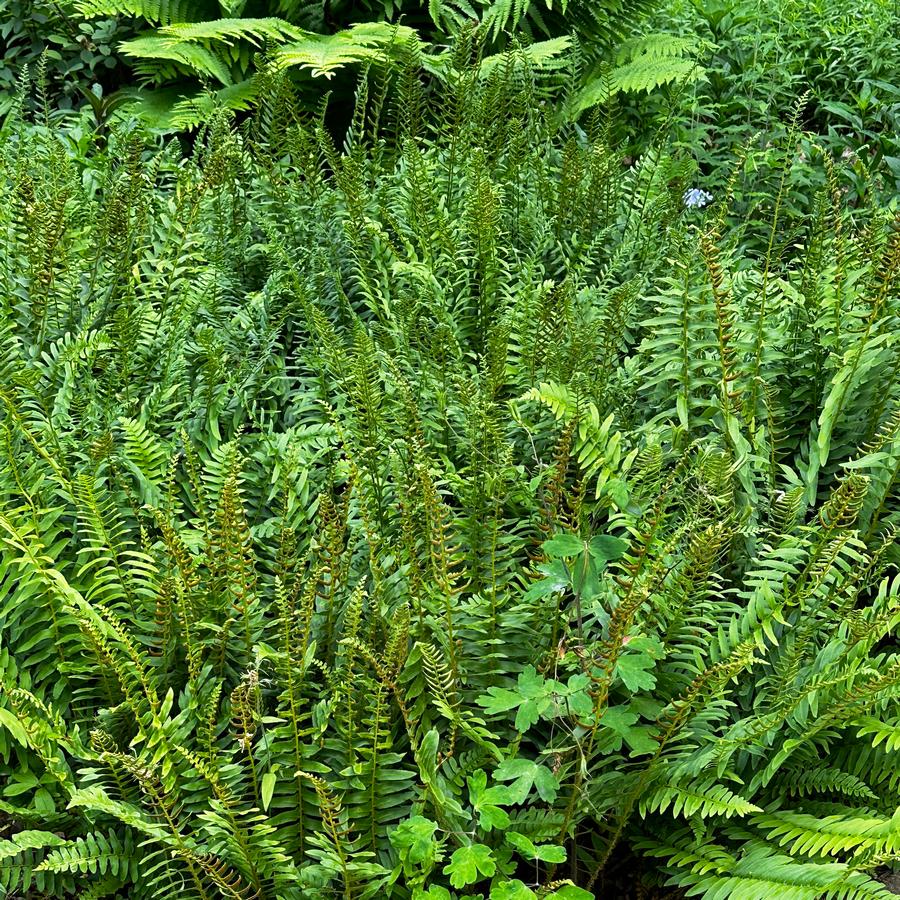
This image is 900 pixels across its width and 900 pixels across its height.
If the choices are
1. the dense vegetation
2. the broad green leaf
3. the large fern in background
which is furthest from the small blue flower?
the broad green leaf

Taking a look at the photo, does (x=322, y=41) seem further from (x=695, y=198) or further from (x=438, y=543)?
(x=438, y=543)

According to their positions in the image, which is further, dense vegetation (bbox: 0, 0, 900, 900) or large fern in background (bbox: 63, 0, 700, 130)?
large fern in background (bbox: 63, 0, 700, 130)

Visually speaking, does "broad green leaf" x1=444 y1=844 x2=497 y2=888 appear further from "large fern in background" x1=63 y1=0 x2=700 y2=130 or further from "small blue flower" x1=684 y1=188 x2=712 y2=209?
"large fern in background" x1=63 y1=0 x2=700 y2=130

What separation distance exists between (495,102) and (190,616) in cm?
228

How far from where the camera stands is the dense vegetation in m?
1.85

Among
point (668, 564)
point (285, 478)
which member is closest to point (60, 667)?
point (285, 478)

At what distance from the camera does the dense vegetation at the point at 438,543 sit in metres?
1.85

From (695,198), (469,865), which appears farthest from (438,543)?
(695,198)

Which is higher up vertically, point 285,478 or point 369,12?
point 369,12

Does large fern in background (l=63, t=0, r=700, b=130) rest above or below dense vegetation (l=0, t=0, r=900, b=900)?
above

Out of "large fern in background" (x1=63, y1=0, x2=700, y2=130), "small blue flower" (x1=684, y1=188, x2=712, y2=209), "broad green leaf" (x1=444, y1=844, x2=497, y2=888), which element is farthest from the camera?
"large fern in background" (x1=63, y1=0, x2=700, y2=130)

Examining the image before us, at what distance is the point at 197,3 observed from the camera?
4.80 meters

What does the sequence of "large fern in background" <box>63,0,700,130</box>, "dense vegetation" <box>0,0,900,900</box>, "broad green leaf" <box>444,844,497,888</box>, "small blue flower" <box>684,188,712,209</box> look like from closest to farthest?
"broad green leaf" <box>444,844,497,888</box>
"dense vegetation" <box>0,0,900,900</box>
"small blue flower" <box>684,188,712,209</box>
"large fern in background" <box>63,0,700,130</box>

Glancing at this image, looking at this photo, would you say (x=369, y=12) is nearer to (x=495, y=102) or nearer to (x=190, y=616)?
(x=495, y=102)
